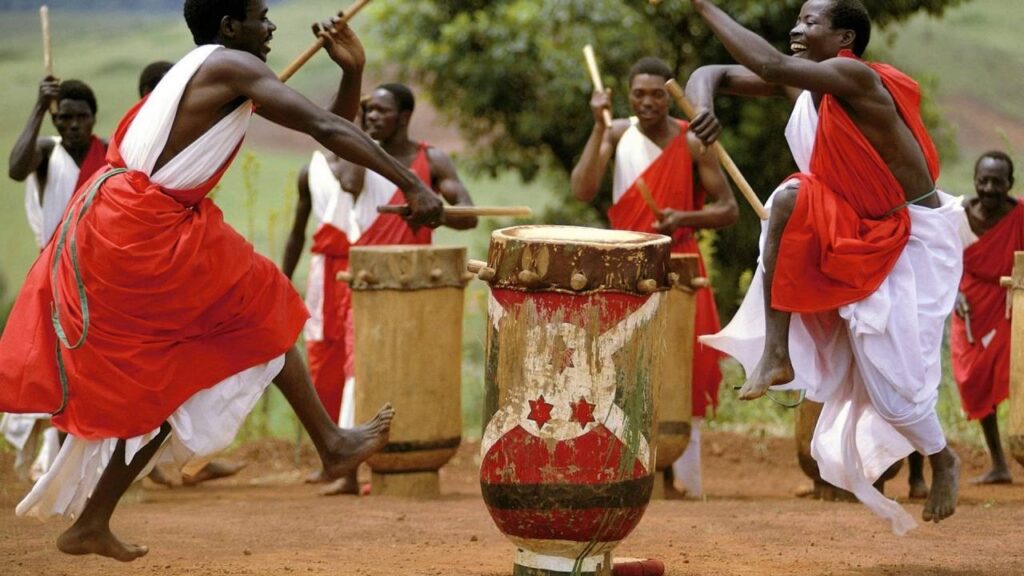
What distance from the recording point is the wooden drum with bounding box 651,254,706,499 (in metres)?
7.90

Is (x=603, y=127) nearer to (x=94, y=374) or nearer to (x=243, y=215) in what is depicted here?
(x=94, y=374)

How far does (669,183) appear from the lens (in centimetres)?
845

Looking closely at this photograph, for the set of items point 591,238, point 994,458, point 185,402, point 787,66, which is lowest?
point 994,458

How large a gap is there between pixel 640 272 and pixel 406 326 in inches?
124

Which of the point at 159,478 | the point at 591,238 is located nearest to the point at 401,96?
the point at 159,478

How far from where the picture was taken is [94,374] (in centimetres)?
519

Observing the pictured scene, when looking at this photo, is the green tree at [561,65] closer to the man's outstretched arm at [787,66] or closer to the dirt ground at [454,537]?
the dirt ground at [454,537]

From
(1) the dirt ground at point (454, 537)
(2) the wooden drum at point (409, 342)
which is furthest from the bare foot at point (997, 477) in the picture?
(2) the wooden drum at point (409, 342)

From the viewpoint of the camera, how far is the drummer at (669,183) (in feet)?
27.6

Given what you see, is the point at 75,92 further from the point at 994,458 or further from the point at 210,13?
the point at 994,458

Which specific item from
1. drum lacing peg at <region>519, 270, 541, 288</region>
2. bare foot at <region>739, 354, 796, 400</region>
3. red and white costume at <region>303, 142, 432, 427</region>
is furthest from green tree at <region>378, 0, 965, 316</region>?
drum lacing peg at <region>519, 270, 541, 288</region>

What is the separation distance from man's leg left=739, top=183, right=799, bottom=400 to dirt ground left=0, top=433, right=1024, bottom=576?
0.69 metres

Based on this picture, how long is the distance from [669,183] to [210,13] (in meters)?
3.67

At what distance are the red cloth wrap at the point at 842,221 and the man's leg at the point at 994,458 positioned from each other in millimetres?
3614
